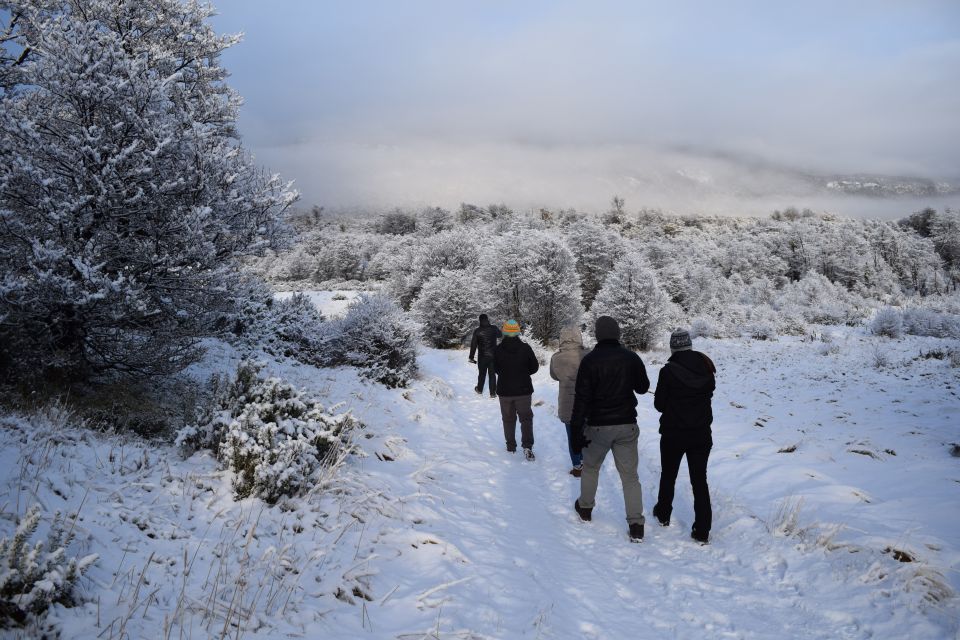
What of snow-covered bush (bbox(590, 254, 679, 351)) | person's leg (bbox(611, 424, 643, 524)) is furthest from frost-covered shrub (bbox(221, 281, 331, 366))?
snow-covered bush (bbox(590, 254, 679, 351))

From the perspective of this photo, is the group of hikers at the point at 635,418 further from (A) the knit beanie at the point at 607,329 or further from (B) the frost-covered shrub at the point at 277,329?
(B) the frost-covered shrub at the point at 277,329

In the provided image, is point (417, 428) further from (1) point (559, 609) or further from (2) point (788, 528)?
(2) point (788, 528)

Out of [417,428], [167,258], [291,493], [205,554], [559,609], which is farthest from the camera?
[417,428]

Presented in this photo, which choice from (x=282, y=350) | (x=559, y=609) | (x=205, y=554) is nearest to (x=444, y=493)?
(x=559, y=609)

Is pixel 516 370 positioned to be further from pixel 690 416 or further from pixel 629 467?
pixel 690 416

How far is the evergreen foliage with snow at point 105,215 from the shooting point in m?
4.80

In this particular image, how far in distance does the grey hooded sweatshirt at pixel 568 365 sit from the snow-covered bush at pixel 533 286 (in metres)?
21.3

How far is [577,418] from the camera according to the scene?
4887 mm

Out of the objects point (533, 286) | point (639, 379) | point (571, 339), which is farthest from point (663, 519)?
point (533, 286)

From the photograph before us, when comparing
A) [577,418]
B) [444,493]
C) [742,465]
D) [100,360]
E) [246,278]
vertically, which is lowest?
[742,465]

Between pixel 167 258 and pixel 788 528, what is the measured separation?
7747 millimetres

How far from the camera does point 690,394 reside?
A: 464 cm

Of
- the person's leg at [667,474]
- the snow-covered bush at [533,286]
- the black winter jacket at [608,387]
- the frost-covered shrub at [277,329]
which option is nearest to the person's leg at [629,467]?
the black winter jacket at [608,387]

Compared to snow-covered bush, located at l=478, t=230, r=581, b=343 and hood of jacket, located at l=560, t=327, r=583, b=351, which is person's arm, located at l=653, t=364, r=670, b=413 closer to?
hood of jacket, located at l=560, t=327, r=583, b=351
